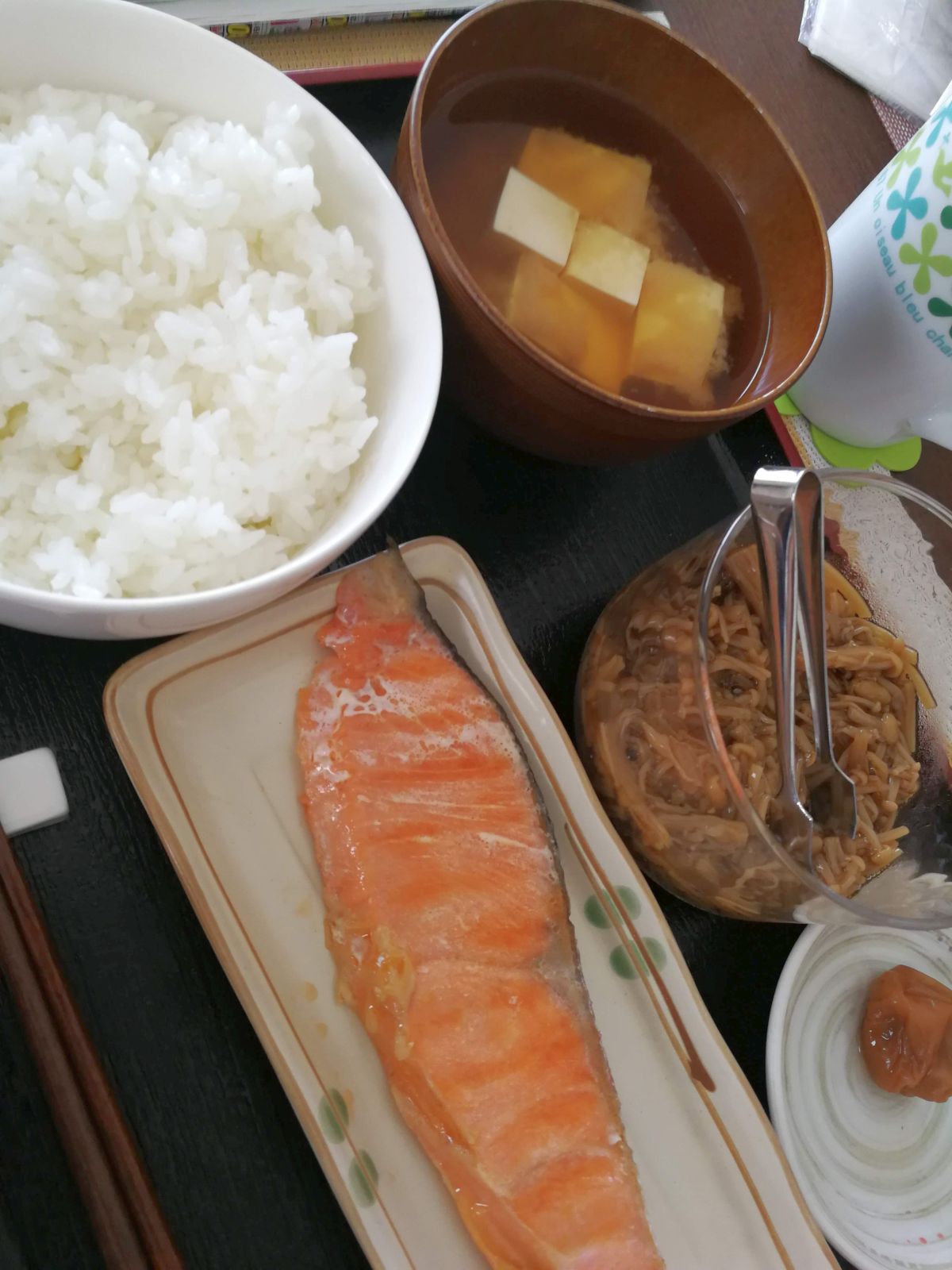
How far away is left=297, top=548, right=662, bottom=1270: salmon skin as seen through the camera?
98 cm

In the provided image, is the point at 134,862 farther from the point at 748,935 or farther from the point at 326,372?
the point at 748,935

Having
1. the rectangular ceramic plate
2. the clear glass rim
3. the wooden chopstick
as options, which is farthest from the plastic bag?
the wooden chopstick

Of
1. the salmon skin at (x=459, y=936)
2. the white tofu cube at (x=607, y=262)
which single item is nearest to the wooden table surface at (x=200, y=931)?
the salmon skin at (x=459, y=936)

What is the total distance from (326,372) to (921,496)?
2.55 ft

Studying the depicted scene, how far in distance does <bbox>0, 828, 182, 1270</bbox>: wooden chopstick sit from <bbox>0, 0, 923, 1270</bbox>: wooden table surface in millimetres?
31

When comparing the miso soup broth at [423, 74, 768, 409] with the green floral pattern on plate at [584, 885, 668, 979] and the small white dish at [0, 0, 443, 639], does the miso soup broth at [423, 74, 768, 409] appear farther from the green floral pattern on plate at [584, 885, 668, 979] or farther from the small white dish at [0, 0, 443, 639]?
the green floral pattern on plate at [584, 885, 668, 979]

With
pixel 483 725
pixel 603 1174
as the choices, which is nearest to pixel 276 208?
pixel 483 725

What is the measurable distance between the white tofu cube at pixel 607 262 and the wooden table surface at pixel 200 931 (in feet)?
0.79

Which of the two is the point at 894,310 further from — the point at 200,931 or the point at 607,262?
the point at 200,931

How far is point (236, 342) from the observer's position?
0.97 m

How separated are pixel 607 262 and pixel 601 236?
0.04 meters

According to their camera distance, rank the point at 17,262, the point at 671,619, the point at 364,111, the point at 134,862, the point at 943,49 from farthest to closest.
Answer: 1. the point at 943,49
2. the point at 364,111
3. the point at 671,619
4. the point at 134,862
5. the point at 17,262

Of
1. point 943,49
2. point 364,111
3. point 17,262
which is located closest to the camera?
point 17,262

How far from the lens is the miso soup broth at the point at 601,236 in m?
1.18
